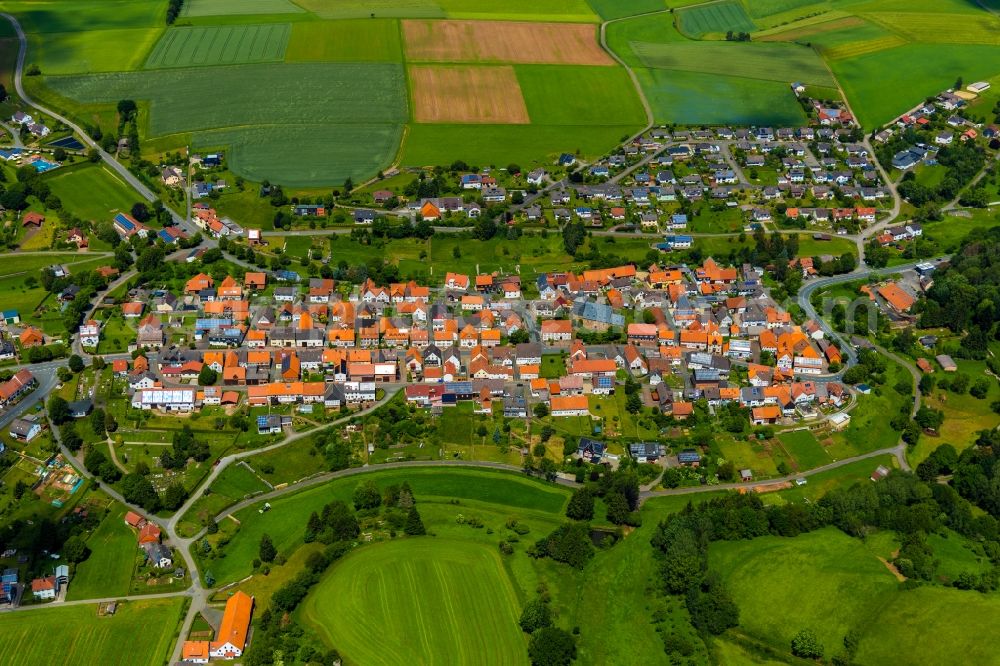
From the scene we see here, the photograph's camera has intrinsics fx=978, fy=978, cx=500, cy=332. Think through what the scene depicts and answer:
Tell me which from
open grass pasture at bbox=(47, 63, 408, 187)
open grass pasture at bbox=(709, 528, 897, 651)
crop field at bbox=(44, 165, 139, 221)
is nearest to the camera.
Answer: open grass pasture at bbox=(709, 528, 897, 651)

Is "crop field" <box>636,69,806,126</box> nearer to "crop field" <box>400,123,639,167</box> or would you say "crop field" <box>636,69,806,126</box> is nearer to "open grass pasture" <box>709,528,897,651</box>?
"crop field" <box>400,123,639,167</box>

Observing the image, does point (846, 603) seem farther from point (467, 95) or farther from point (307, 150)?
point (467, 95)

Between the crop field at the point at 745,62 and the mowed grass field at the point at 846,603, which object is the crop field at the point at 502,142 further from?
the mowed grass field at the point at 846,603

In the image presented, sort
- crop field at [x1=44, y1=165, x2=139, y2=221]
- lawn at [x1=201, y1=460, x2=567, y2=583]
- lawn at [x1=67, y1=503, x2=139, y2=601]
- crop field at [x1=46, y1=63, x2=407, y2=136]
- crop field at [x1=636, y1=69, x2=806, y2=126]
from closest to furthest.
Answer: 1. lawn at [x1=67, y1=503, x2=139, y2=601]
2. lawn at [x1=201, y1=460, x2=567, y2=583]
3. crop field at [x1=44, y1=165, x2=139, y2=221]
4. crop field at [x1=46, y1=63, x2=407, y2=136]
5. crop field at [x1=636, y1=69, x2=806, y2=126]

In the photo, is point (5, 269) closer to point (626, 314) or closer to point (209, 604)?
point (209, 604)

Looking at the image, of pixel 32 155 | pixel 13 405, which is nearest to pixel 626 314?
pixel 13 405

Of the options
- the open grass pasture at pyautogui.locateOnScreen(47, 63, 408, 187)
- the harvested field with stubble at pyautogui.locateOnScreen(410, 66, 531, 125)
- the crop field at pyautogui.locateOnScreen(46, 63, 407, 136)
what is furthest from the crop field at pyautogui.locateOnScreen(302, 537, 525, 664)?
the harvested field with stubble at pyautogui.locateOnScreen(410, 66, 531, 125)
